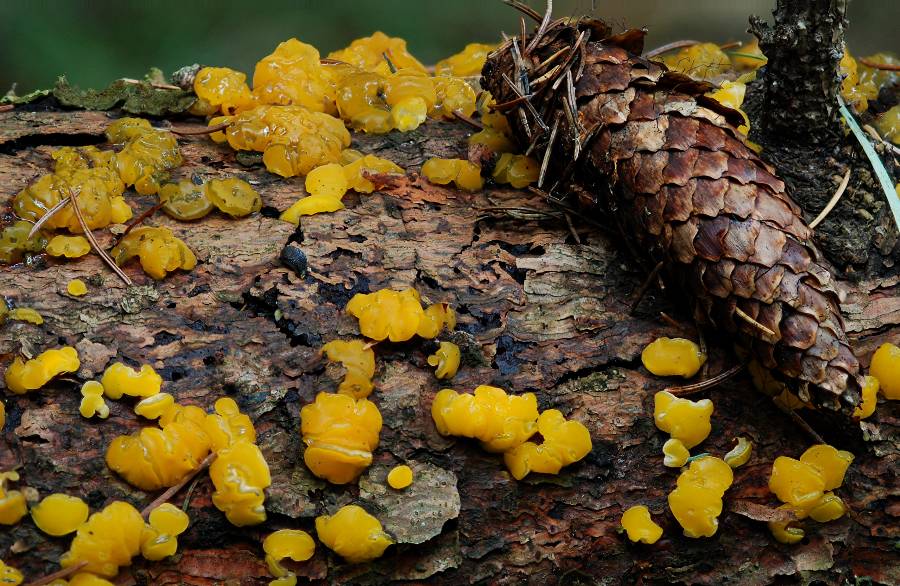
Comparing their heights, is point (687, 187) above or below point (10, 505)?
above

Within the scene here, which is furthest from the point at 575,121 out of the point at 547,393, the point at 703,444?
the point at 703,444

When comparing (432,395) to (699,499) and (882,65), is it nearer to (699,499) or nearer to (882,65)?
(699,499)

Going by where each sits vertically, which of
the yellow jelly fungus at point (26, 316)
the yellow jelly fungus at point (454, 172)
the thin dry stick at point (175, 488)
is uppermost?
the yellow jelly fungus at point (454, 172)

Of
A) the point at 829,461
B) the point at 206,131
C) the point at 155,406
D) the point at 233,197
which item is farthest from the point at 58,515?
the point at 829,461

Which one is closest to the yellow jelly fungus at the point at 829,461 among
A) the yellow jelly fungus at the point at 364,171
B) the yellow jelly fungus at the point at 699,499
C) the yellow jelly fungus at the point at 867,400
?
the yellow jelly fungus at the point at 867,400

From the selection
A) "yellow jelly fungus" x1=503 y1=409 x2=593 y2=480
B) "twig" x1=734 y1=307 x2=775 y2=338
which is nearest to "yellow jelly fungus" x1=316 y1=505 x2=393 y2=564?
"yellow jelly fungus" x1=503 y1=409 x2=593 y2=480

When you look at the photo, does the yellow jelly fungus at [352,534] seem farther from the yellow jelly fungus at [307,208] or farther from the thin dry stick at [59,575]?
the yellow jelly fungus at [307,208]
